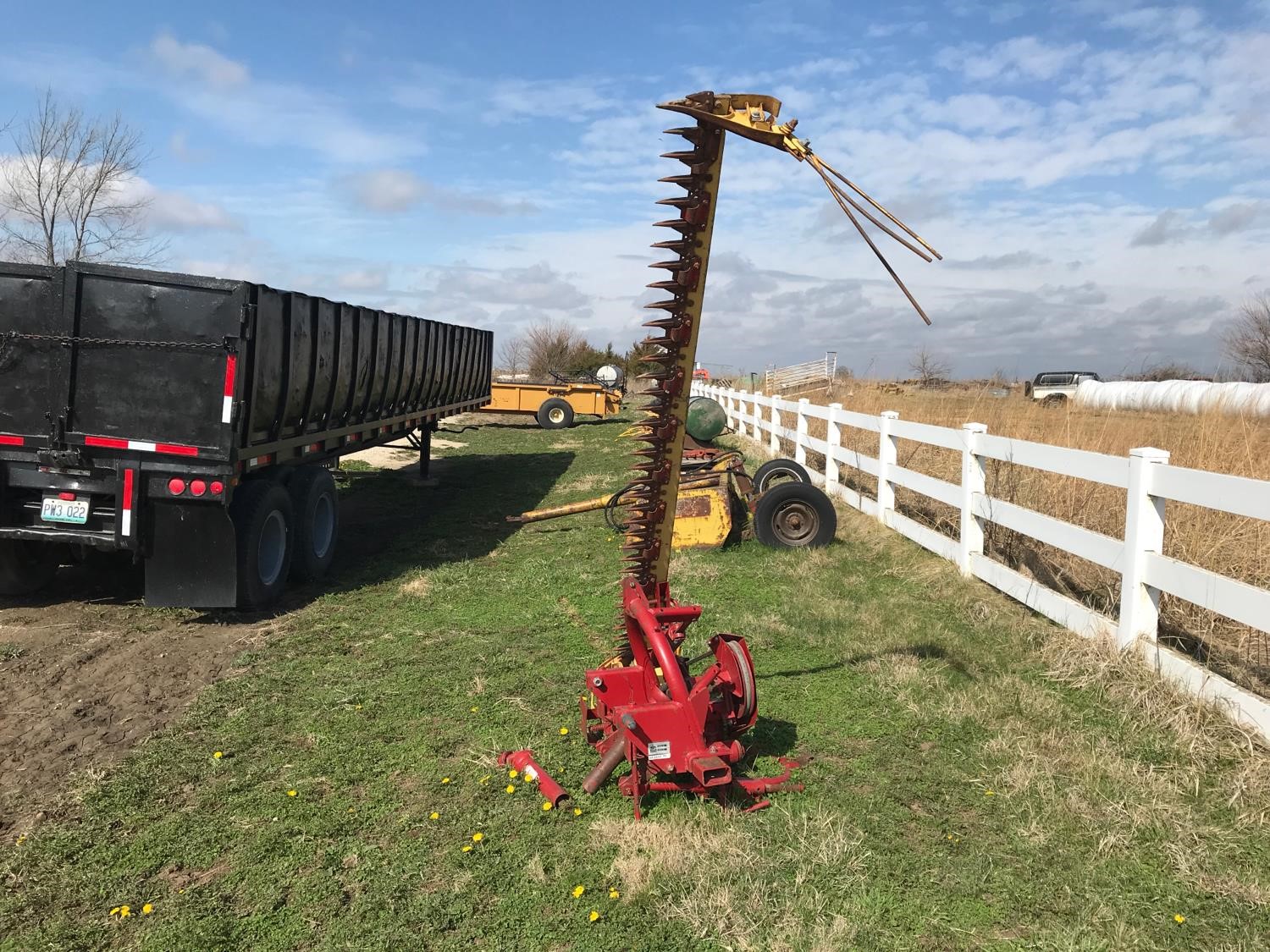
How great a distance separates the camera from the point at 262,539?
7.10m

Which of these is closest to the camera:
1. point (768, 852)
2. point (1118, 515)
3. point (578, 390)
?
point (768, 852)

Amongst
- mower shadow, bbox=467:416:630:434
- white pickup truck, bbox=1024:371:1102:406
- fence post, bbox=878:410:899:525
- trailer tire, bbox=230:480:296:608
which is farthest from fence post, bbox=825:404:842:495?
white pickup truck, bbox=1024:371:1102:406

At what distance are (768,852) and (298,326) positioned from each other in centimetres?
594

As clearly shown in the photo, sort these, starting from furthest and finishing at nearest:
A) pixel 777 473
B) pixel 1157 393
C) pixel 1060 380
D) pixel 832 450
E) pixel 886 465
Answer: pixel 1060 380
pixel 1157 393
pixel 832 450
pixel 777 473
pixel 886 465

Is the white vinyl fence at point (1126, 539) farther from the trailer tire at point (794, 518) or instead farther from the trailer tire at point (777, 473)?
the trailer tire at point (777, 473)

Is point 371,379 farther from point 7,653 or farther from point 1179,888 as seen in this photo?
point 1179,888

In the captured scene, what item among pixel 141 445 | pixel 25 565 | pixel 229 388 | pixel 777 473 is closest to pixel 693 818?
pixel 229 388

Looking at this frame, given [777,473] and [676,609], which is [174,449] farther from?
[777,473]

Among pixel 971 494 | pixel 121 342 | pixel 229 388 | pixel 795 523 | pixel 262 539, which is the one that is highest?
pixel 121 342

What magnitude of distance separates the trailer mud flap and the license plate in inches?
18.0

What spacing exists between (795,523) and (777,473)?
1995 millimetres

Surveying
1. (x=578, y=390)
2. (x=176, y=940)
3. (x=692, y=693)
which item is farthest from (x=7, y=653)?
(x=578, y=390)

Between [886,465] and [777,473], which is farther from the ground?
[886,465]

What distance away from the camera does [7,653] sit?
579cm
